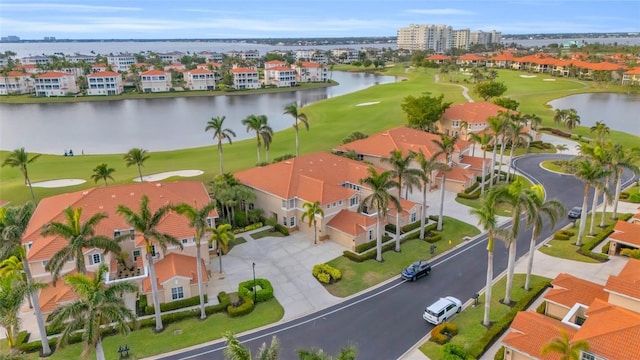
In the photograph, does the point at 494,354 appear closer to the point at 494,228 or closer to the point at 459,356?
the point at 459,356

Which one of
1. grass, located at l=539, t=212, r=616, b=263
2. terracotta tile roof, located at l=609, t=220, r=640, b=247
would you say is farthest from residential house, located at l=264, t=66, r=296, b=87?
terracotta tile roof, located at l=609, t=220, r=640, b=247

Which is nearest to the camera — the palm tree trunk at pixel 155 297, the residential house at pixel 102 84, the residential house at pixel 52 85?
the palm tree trunk at pixel 155 297

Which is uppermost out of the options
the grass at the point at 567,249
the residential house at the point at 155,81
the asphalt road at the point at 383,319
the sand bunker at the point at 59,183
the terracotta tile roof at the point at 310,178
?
the residential house at the point at 155,81

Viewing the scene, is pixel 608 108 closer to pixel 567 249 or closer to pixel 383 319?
pixel 567 249

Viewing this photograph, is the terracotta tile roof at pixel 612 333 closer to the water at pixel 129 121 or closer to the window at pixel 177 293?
the window at pixel 177 293

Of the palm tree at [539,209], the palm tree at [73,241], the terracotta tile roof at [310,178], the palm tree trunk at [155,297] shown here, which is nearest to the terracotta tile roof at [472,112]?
the terracotta tile roof at [310,178]

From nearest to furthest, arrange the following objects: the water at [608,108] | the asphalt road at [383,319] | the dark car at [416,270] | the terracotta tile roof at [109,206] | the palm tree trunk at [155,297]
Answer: the asphalt road at [383,319], the palm tree trunk at [155,297], the terracotta tile roof at [109,206], the dark car at [416,270], the water at [608,108]

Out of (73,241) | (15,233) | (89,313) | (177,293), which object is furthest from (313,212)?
(15,233)
